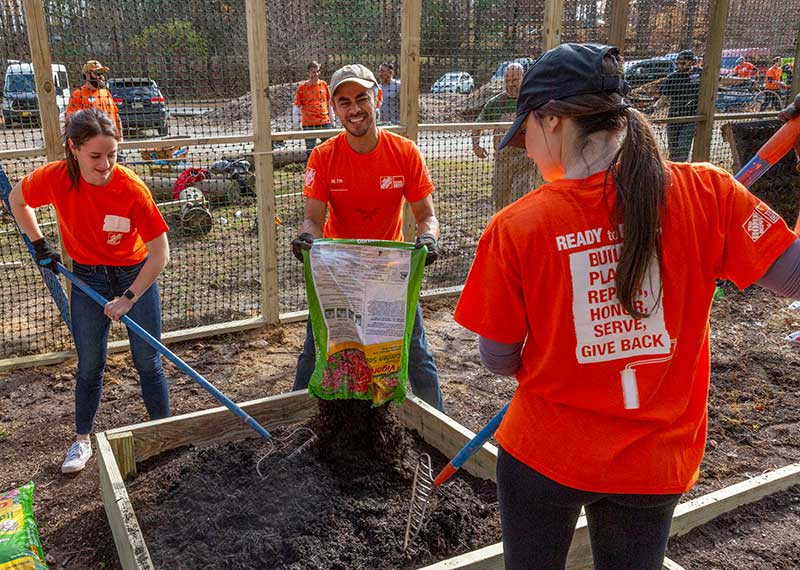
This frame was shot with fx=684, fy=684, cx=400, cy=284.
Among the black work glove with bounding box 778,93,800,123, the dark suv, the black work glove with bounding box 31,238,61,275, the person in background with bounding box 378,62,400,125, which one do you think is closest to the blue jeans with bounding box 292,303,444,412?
the black work glove with bounding box 31,238,61,275

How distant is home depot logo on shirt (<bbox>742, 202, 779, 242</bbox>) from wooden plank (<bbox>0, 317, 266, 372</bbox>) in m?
4.42

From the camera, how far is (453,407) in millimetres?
4332

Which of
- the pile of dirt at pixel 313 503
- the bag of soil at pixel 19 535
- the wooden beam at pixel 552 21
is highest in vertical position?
the wooden beam at pixel 552 21

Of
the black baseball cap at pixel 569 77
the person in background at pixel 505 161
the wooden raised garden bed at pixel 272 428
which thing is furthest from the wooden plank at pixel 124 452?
the person in background at pixel 505 161

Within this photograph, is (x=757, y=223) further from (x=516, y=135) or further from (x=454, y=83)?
(x=454, y=83)

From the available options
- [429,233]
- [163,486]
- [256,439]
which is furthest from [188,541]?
[429,233]

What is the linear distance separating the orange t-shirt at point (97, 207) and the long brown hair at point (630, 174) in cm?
235

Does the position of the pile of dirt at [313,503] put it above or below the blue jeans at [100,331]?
below

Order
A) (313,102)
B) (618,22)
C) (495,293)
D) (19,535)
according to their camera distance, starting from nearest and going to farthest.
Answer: (495,293) < (19,535) < (313,102) < (618,22)

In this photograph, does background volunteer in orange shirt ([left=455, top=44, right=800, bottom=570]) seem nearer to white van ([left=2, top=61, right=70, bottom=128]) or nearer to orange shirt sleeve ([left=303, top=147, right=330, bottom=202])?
orange shirt sleeve ([left=303, top=147, right=330, bottom=202])

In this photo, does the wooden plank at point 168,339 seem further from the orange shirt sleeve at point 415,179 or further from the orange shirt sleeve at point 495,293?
the orange shirt sleeve at point 495,293

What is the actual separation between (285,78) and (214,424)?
124 inches

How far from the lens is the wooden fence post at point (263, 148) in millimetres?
4793

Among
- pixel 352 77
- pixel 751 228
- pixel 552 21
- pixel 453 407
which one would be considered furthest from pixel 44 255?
pixel 552 21
